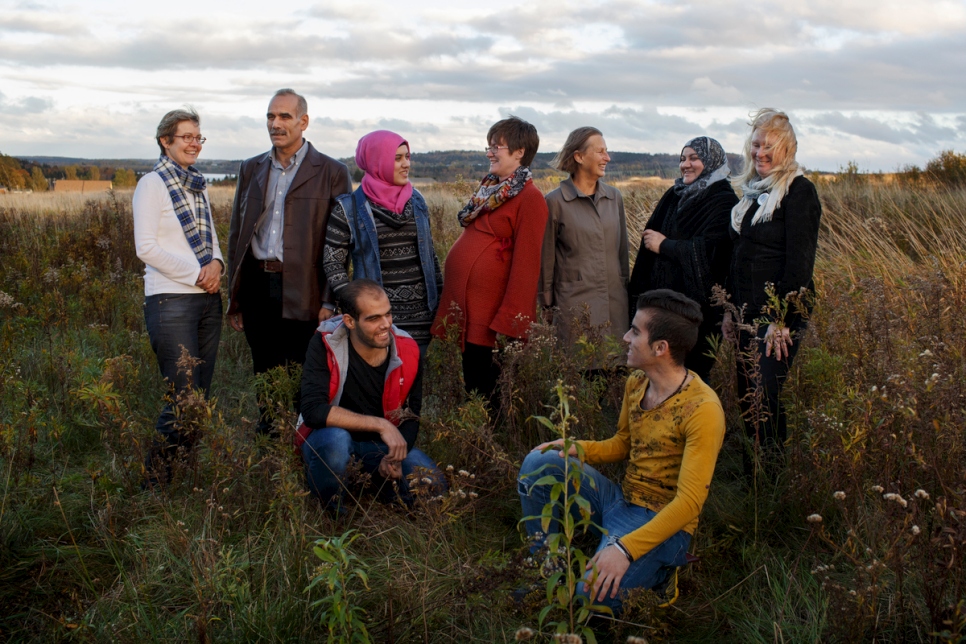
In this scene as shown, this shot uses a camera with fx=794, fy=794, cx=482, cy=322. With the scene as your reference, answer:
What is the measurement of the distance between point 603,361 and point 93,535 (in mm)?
2605

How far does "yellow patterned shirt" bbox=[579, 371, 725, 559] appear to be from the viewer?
116 inches

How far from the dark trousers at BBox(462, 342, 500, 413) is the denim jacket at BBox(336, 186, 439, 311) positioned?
343 millimetres

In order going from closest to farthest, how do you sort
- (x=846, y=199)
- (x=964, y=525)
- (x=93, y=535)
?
(x=964, y=525)
(x=93, y=535)
(x=846, y=199)

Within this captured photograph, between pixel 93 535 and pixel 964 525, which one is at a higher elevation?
pixel 964 525

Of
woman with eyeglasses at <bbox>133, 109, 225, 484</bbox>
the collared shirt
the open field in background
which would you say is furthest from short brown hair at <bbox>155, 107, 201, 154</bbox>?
the open field in background

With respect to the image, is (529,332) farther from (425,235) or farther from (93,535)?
(93,535)

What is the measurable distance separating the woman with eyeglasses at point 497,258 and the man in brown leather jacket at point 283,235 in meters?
0.80

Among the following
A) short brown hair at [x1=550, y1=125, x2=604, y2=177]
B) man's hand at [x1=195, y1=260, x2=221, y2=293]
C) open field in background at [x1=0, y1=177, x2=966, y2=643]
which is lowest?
open field in background at [x1=0, y1=177, x2=966, y2=643]

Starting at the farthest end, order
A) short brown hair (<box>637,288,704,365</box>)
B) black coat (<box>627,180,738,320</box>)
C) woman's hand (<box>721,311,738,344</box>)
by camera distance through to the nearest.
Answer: black coat (<box>627,180,738,320</box>) < woman's hand (<box>721,311,738,344</box>) < short brown hair (<box>637,288,704,365</box>)

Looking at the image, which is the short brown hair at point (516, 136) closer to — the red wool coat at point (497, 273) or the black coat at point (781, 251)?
the red wool coat at point (497, 273)

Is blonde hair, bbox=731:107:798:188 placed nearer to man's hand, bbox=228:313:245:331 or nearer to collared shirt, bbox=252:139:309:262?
collared shirt, bbox=252:139:309:262

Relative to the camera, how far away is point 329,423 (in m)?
3.87

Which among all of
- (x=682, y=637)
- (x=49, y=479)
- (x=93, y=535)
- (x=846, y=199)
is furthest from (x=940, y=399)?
(x=846, y=199)

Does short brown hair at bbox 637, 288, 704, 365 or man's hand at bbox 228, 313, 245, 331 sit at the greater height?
short brown hair at bbox 637, 288, 704, 365
